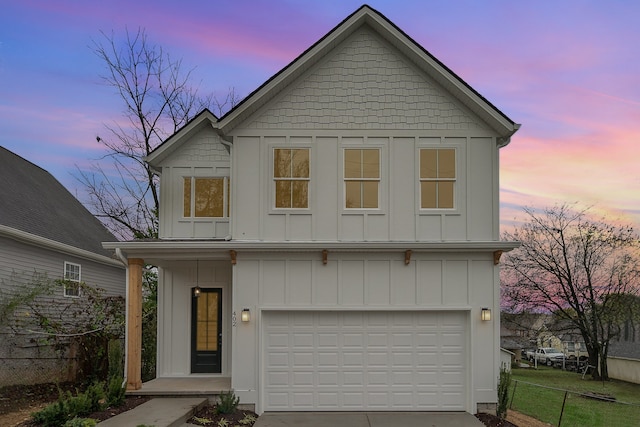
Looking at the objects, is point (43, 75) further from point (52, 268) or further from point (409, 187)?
point (409, 187)

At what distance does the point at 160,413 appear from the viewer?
33.1 ft

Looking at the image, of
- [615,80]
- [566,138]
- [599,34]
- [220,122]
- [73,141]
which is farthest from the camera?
[73,141]

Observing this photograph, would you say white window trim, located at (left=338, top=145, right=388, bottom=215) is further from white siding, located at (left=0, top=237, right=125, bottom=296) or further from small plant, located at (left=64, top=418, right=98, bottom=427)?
white siding, located at (left=0, top=237, right=125, bottom=296)

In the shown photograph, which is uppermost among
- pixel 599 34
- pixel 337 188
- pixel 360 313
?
pixel 599 34

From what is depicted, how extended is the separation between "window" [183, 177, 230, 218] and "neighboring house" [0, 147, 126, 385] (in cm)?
448

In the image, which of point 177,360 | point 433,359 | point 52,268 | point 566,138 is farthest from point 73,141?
point 566,138

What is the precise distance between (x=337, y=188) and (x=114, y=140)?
44.7ft

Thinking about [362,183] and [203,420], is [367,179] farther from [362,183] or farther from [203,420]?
[203,420]

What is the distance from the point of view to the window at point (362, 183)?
11844 millimetres

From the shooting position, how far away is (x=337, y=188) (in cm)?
1184

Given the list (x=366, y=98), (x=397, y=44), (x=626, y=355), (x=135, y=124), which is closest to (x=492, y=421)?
(x=366, y=98)

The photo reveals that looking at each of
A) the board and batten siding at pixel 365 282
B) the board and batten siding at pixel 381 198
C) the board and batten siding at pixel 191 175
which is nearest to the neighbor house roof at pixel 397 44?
the board and batten siding at pixel 381 198

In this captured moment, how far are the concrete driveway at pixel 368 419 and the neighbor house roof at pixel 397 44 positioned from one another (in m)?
5.97

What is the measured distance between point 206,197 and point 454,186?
19.8 feet
